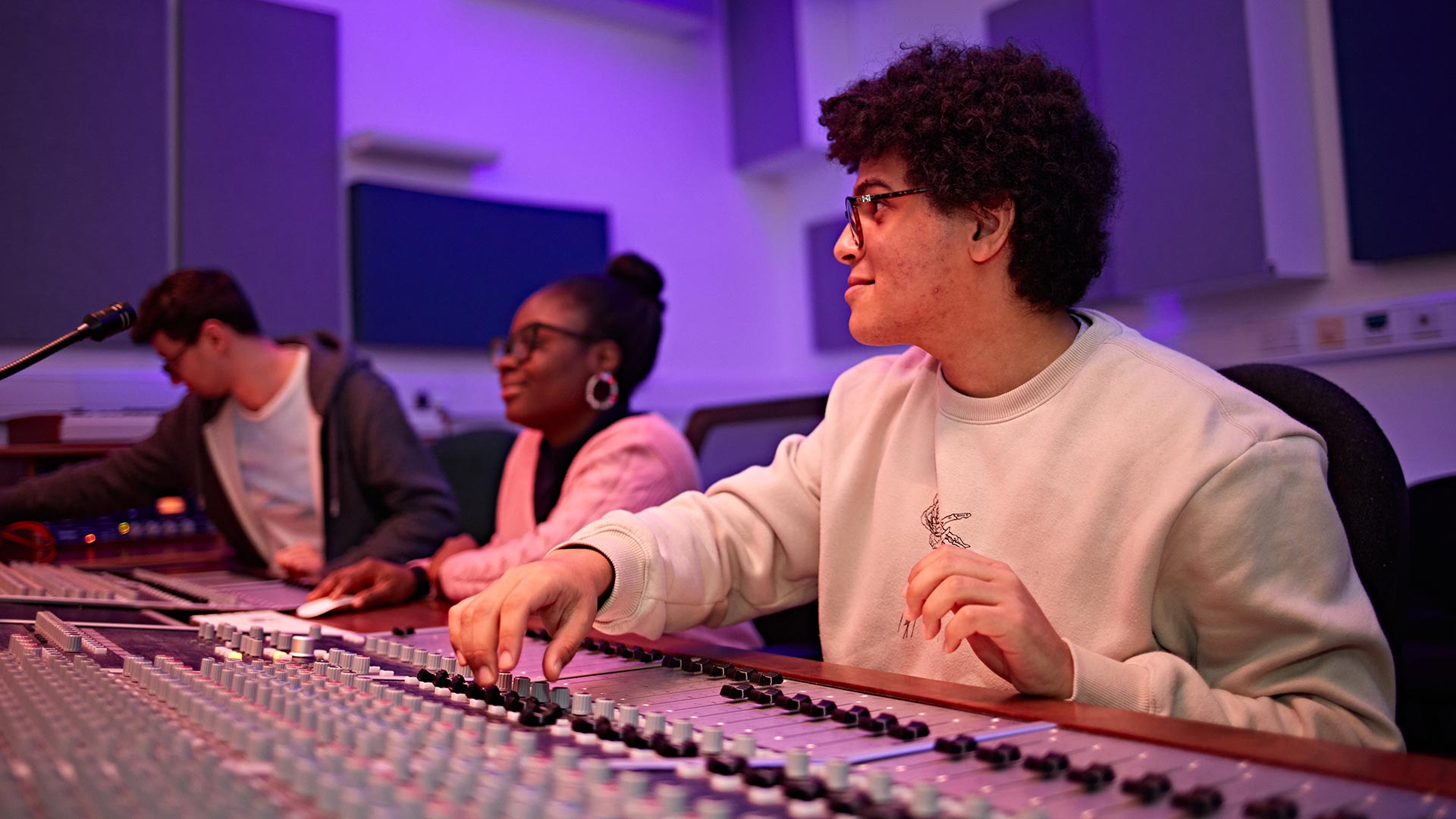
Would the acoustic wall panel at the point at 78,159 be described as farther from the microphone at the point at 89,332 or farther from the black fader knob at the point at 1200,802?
the black fader knob at the point at 1200,802

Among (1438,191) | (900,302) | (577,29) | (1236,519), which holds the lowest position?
(1236,519)

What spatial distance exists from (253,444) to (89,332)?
128cm

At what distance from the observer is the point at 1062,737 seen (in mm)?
748

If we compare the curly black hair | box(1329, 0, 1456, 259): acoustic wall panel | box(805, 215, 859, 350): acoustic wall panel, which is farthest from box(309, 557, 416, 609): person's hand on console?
box(805, 215, 859, 350): acoustic wall panel

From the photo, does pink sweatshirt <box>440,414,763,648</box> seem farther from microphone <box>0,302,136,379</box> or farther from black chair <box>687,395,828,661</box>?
microphone <box>0,302,136,379</box>

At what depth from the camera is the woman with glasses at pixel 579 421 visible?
77.1 inches

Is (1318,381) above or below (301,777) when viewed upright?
above

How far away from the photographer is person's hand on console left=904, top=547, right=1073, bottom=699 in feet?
2.93

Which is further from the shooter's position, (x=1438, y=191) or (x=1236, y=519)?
(x=1438, y=191)

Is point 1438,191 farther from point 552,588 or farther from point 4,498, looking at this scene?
point 4,498

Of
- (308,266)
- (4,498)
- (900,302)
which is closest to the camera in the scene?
(900,302)

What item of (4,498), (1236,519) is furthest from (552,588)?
(4,498)

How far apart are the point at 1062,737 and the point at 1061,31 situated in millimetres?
3601

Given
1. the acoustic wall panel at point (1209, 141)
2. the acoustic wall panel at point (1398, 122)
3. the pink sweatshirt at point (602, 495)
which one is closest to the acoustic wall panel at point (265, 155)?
the pink sweatshirt at point (602, 495)
